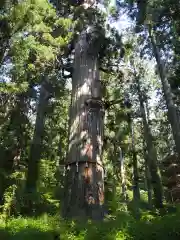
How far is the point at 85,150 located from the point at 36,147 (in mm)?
8354

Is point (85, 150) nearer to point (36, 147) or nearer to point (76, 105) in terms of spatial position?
point (76, 105)

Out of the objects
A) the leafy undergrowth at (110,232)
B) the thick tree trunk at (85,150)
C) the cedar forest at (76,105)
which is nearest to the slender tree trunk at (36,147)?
the cedar forest at (76,105)

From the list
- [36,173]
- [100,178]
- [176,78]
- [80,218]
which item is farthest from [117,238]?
[176,78]

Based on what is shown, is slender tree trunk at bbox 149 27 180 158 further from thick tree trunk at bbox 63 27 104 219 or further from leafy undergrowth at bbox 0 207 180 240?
leafy undergrowth at bbox 0 207 180 240

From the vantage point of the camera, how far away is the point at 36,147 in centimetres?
1453

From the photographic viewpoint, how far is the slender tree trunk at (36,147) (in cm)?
1383

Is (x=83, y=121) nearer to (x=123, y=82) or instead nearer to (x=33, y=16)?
(x=123, y=82)

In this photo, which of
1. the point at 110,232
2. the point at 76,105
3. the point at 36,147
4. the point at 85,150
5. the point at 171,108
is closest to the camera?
the point at 110,232

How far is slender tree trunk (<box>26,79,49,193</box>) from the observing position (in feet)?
45.4

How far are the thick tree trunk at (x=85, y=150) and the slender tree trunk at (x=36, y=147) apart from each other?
6.84m

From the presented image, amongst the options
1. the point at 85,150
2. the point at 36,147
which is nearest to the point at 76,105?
the point at 85,150

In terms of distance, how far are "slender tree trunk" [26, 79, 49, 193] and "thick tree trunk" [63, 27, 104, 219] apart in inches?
269

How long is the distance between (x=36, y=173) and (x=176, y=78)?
7.87 metres

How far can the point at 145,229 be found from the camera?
15.4 feet
